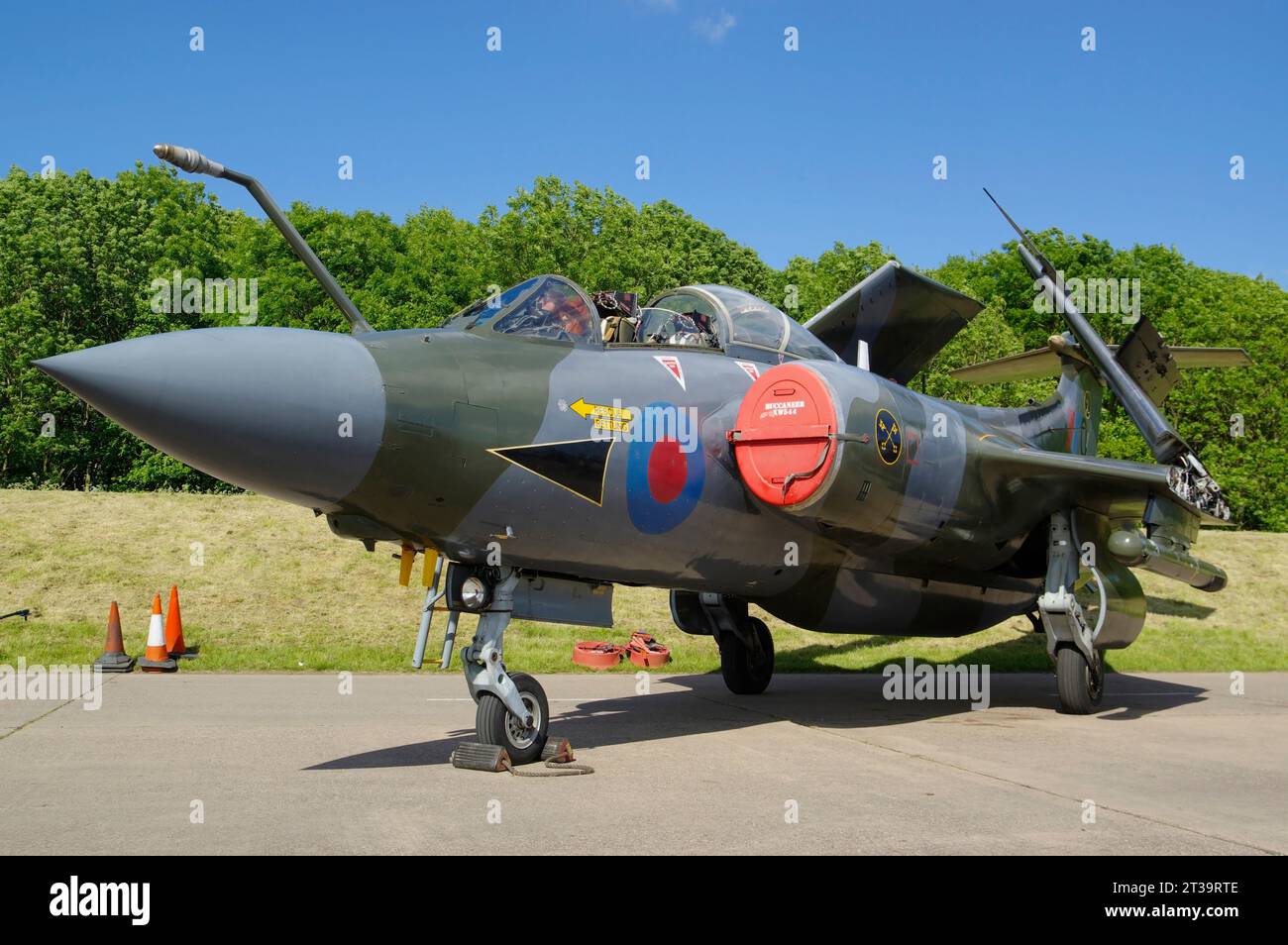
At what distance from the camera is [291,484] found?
6684 mm

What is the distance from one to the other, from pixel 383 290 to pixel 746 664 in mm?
36952

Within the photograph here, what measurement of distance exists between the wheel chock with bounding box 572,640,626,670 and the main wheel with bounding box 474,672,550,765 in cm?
814

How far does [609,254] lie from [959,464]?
35.8 meters

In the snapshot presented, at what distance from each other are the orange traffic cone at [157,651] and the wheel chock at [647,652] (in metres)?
6.55

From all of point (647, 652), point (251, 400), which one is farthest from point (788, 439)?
point (647, 652)

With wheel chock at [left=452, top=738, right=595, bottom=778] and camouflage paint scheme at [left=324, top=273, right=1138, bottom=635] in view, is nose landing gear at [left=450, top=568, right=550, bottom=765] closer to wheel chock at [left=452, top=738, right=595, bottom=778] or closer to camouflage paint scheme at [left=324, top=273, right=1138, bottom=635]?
wheel chock at [left=452, top=738, right=595, bottom=778]

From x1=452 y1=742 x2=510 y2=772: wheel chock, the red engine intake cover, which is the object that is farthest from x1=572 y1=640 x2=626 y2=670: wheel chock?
x1=452 y1=742 x2=510 y2=772: wheel chock

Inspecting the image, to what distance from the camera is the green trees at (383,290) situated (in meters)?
40.6

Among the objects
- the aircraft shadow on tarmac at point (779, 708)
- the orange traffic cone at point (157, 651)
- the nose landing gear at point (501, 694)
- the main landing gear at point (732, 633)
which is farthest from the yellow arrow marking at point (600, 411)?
the orange traffic cone at point (157, 651)

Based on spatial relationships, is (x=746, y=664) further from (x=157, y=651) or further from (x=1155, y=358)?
(x=157, y=651)

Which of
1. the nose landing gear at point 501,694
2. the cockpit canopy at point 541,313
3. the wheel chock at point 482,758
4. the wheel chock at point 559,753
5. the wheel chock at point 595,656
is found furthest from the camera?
the wheel chock at point 595,656

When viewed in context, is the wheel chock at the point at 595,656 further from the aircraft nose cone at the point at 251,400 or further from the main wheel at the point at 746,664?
the aircraft nose cone at the point at 251,400

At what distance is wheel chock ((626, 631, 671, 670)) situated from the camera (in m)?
16.6
